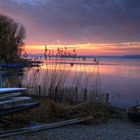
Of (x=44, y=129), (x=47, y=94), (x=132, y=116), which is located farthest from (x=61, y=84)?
(x=44, y=129)

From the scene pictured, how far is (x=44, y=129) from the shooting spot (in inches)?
314

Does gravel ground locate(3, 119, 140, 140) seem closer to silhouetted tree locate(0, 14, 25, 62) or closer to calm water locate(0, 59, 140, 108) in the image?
calm water locate(0, 59, 140, 108)

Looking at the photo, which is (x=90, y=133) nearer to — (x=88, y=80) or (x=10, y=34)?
(x=88, y=80)

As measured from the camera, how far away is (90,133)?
785 centimetres

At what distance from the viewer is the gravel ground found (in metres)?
7.38

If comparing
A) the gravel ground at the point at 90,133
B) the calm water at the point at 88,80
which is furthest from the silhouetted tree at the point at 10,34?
the gravel ground at the point at 90,133

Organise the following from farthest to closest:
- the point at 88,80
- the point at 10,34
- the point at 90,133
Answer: the point at 10,34, the point at 88,80, the point at 90,133

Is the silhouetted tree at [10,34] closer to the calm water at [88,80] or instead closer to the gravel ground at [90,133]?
the calm water at [88,80]

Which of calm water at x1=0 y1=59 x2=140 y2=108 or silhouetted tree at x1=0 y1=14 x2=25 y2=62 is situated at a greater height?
silhouetted tree at x1=0 y1=14 x2=25 y2=62

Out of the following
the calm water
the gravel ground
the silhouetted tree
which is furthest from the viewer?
the silhouetted tree

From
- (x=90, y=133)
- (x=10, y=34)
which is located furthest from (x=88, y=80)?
(x=10, y=34)

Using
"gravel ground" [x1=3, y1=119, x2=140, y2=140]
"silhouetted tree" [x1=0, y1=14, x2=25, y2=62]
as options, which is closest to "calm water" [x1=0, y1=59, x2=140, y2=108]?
"gravel ground" [x1=3, y1=119, x2=140, y2=140]

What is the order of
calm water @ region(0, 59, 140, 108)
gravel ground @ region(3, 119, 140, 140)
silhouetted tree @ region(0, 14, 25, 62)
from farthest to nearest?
1. silhouetted tree @ region(0, 14, 25, 62)
2. calm water @ region(0, 59, 140, 108)
3. gravel ground @ region(3, 119, 140, 140)

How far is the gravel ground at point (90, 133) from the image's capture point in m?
7.38
